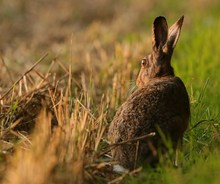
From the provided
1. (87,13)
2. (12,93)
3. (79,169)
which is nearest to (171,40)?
(12,93)

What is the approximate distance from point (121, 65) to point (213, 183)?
4.22m

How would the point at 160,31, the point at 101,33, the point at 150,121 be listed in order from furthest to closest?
the point at 101,33
the point at 160,31
the point at 150,121

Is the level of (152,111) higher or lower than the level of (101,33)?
lower

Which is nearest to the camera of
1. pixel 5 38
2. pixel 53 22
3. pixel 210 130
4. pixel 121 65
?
pixel 210 130

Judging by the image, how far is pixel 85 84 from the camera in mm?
8023

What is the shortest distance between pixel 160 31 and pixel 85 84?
6.26 ft

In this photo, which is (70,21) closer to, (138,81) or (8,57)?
(8,57)

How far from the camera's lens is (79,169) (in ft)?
14.9

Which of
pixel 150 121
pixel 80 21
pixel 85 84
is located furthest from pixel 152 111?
pixel 80 21

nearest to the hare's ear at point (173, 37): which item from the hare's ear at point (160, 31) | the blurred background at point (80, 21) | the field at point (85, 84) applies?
the hare's ear at point (160, 31)

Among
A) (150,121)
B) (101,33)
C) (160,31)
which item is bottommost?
(150,121)

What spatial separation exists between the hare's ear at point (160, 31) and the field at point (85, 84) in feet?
1.79

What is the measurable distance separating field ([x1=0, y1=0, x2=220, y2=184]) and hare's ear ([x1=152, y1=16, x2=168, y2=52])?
1.79 feet

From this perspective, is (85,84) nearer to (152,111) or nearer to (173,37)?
(173,37)
